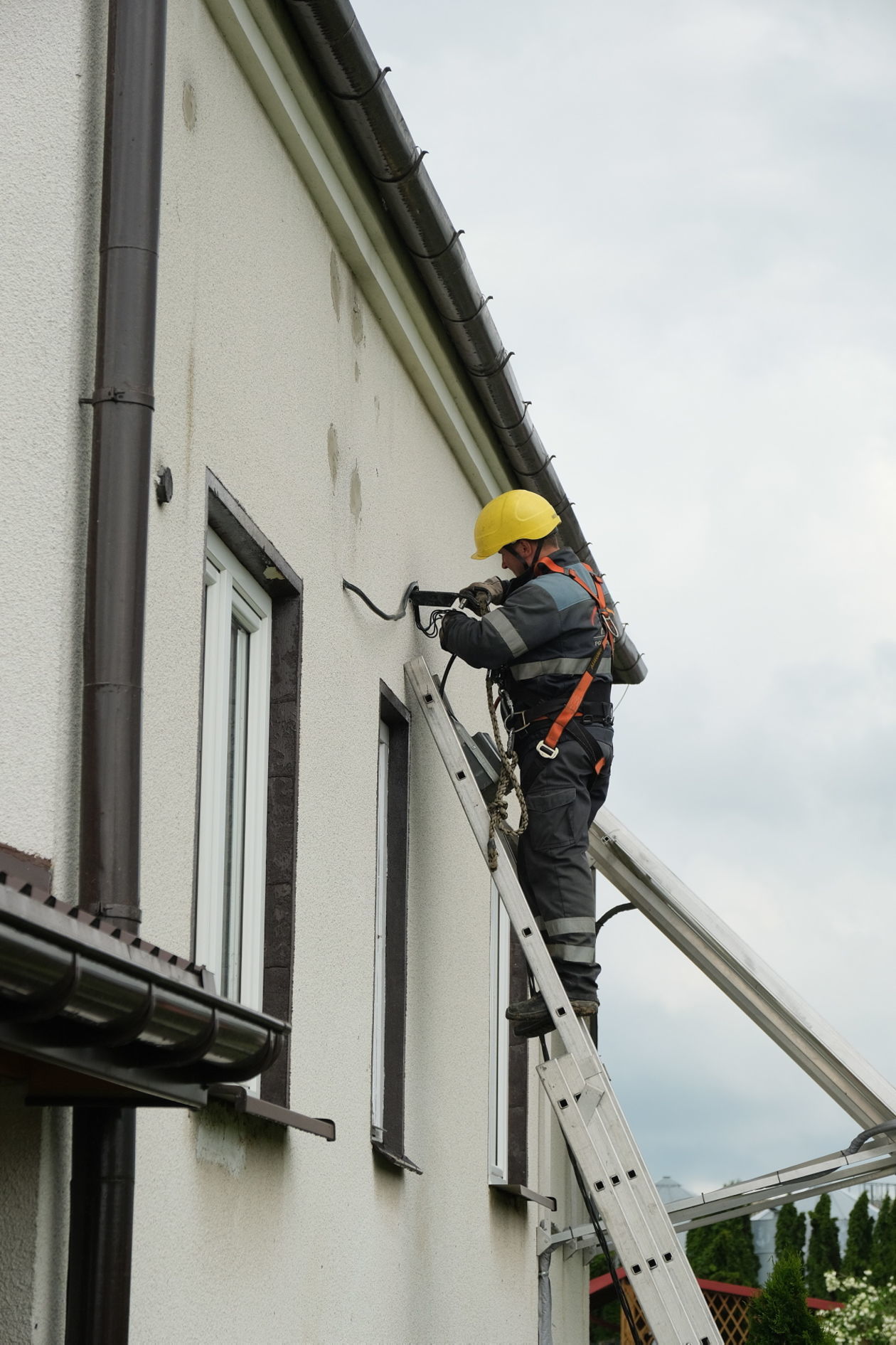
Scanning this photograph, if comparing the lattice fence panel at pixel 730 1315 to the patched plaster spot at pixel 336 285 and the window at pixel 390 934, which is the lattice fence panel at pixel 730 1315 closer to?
the window at pixel 390 934

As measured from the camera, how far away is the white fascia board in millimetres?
5258

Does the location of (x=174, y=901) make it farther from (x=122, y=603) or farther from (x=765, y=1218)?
(x=765, y=1218)

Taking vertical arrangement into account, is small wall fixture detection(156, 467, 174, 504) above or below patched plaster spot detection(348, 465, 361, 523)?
below

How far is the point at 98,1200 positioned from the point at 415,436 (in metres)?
4.59

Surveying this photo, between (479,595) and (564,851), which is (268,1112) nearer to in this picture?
(564,851)

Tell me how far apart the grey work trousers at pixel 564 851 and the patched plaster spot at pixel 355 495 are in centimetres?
113

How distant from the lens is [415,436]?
7426 millimetres

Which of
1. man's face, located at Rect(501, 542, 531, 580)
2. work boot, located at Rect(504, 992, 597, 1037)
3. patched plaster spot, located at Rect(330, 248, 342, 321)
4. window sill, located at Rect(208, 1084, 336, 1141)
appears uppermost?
patched plaster spot, located at Rect(330, 248, 342, 321)

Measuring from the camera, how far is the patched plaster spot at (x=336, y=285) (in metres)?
6.16

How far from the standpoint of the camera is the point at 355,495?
20.6ft

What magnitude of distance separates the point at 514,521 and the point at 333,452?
1284mm

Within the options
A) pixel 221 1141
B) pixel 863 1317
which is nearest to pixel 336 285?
pixel 221 1141

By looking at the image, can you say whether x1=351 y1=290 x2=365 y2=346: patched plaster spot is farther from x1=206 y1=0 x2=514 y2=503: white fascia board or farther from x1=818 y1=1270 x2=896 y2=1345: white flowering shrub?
x1=818 y1=1270 x2=896 y2=1345: white flowering shrub

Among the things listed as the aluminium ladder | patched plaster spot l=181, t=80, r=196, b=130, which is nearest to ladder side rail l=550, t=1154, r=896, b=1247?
the aluminium ladder
